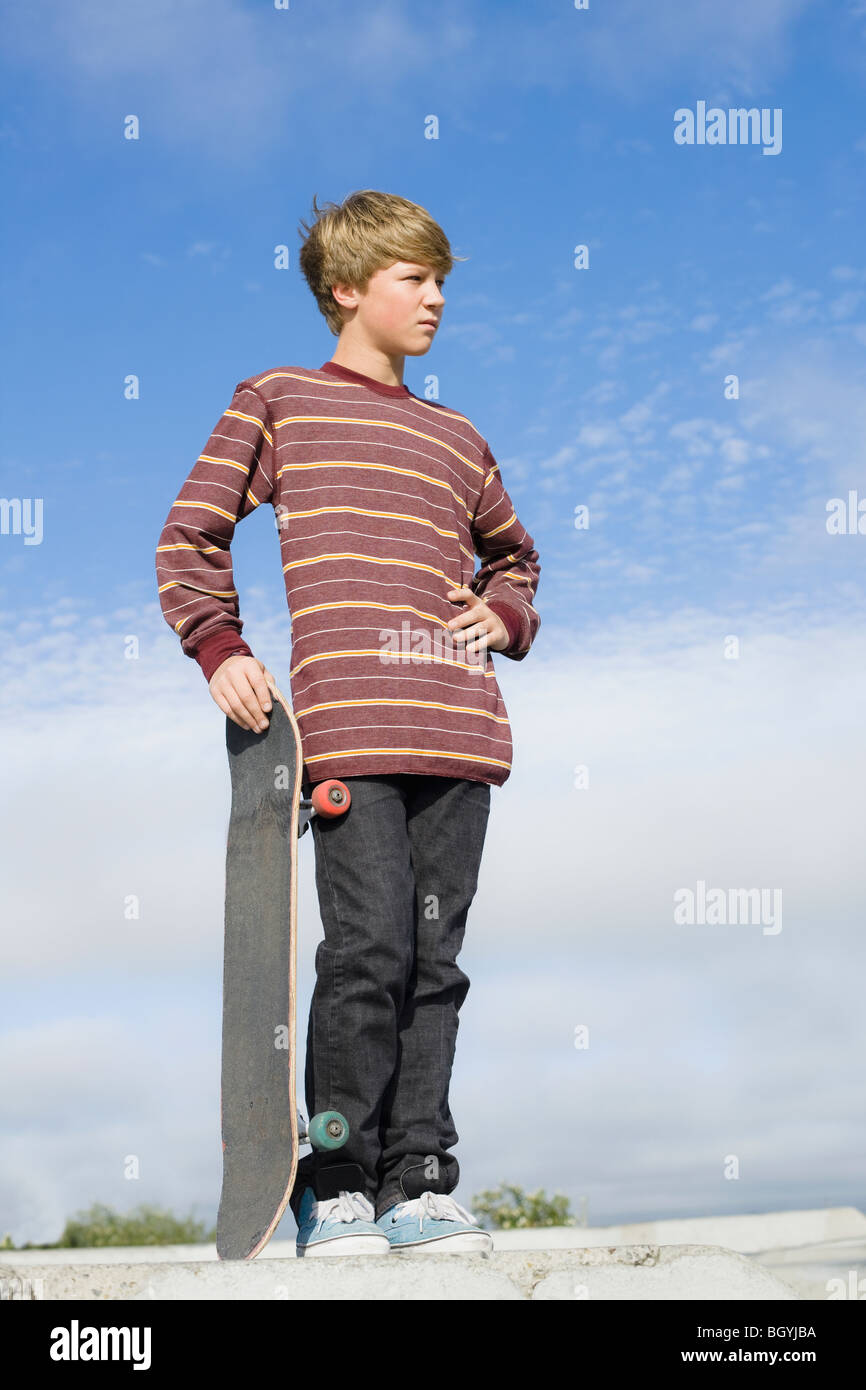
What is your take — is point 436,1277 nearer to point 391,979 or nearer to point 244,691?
point 391,979

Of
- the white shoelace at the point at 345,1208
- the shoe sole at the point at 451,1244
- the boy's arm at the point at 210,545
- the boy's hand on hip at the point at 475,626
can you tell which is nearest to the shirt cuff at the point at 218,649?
the boy's arm at the point at 210,545

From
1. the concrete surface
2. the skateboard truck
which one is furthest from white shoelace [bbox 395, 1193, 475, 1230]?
the skateboard truck

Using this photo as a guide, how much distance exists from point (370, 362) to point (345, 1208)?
212 cm

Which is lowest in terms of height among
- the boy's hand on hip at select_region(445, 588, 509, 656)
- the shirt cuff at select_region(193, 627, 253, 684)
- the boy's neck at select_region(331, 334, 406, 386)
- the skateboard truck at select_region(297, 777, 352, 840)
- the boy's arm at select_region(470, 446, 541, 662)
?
the skateboard truck at select_region(297, 777, 352, 840)

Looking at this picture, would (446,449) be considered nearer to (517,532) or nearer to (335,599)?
(517,532)

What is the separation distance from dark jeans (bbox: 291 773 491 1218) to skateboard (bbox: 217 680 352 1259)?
0.08 meters

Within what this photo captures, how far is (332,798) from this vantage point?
2.92 meters

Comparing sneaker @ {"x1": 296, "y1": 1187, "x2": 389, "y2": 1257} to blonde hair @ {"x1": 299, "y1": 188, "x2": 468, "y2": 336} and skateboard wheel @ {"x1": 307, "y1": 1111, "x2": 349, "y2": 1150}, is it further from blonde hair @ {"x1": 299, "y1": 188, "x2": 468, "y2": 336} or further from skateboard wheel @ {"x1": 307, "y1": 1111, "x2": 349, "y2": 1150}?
blonde hair @ {"x1": 299, "y1": 188, "x2": 468, "y2": 336}

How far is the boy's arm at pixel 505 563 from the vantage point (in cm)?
340

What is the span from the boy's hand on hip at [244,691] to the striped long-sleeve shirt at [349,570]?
5cm

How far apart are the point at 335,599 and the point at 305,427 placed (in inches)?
18.5

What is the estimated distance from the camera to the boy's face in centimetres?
329
